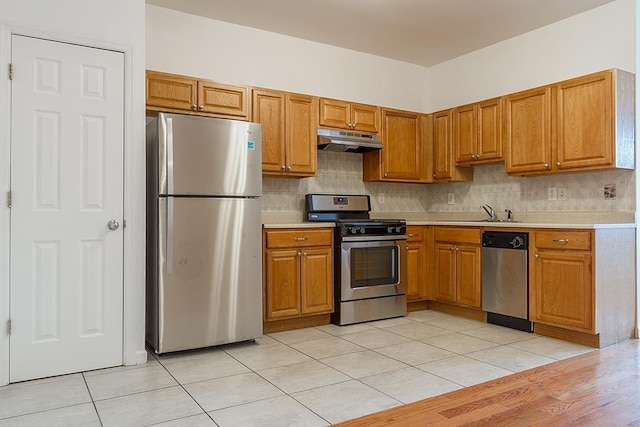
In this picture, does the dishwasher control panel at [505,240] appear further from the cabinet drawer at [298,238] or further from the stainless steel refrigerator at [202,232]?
the stainless steel refrigerator at [202,232]

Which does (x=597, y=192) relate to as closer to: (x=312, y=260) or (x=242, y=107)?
(x=312, y=260)

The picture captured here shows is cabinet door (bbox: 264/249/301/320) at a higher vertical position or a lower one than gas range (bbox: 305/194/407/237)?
lower

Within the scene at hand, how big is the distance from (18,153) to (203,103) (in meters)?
1.48

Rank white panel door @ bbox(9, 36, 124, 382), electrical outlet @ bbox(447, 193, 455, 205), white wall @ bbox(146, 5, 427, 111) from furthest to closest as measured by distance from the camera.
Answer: electrical outlet @ bbox(447, 193, 455, 205)
white wall @ bbox(146, 5, 427, 111)
white panel door @ bbox(9, 36, 124, 382)

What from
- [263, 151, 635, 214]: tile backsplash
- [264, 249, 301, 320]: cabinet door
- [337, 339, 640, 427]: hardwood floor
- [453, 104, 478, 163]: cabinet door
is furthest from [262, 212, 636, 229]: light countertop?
[337, 339, 640, 427]: hardwood floor

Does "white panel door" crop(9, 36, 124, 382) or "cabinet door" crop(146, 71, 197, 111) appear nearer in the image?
"white panel door" crop(9, 36, 124, 382)

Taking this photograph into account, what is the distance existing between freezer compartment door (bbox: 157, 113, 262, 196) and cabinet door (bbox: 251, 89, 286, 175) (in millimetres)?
587

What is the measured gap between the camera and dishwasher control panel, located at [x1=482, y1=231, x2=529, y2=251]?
3875 mm

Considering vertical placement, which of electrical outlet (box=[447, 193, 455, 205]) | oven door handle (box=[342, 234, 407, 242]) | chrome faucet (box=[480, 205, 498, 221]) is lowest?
oven door handle (box=[342, 234, 407, 242])

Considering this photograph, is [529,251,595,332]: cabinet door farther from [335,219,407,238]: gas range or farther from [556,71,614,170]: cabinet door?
[335,219,407,238]: gas range

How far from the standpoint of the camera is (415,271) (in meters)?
4.75

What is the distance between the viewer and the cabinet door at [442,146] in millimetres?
5008

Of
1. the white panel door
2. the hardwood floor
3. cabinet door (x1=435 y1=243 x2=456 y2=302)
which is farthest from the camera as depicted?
cabinet door (x1=435 y1=243 x2=456 y2=302)

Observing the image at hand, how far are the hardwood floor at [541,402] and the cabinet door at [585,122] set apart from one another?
61.8 inches
